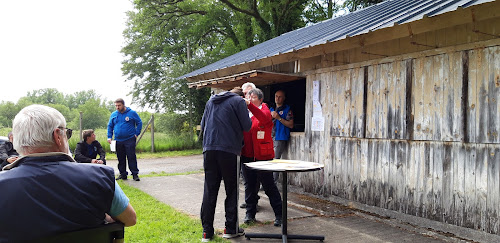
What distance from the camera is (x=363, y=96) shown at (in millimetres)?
5754

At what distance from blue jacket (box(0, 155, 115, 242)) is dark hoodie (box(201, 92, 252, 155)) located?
231 centimetres

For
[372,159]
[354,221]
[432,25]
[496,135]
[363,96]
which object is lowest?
[354,221]

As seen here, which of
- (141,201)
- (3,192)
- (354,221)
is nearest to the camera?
(3,192)

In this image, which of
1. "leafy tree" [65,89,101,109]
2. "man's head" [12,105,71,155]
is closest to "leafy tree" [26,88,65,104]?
"leafy tree" [65,89,101,109]

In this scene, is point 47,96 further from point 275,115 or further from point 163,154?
point 275,115

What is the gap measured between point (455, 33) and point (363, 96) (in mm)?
1583

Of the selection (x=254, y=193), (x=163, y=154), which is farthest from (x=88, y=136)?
(x=163, y=154)

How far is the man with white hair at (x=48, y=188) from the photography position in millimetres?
1765

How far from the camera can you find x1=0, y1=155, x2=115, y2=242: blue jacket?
176 cm

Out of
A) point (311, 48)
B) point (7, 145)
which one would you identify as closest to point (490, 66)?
point (311, 48)

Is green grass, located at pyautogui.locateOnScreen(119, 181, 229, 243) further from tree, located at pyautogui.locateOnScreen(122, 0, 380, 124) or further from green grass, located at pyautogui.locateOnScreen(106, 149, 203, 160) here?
tree, located at pyautogui.locateOnScreen(122, 0, 380, 124)

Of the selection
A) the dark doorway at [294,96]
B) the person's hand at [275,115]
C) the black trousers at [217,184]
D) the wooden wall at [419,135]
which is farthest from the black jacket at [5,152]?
the dark doorway at [294,96]

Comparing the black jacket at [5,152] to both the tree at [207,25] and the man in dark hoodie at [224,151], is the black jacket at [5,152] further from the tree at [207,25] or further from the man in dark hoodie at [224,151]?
the tree at [207,25]

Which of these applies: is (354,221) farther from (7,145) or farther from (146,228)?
(7,145)
